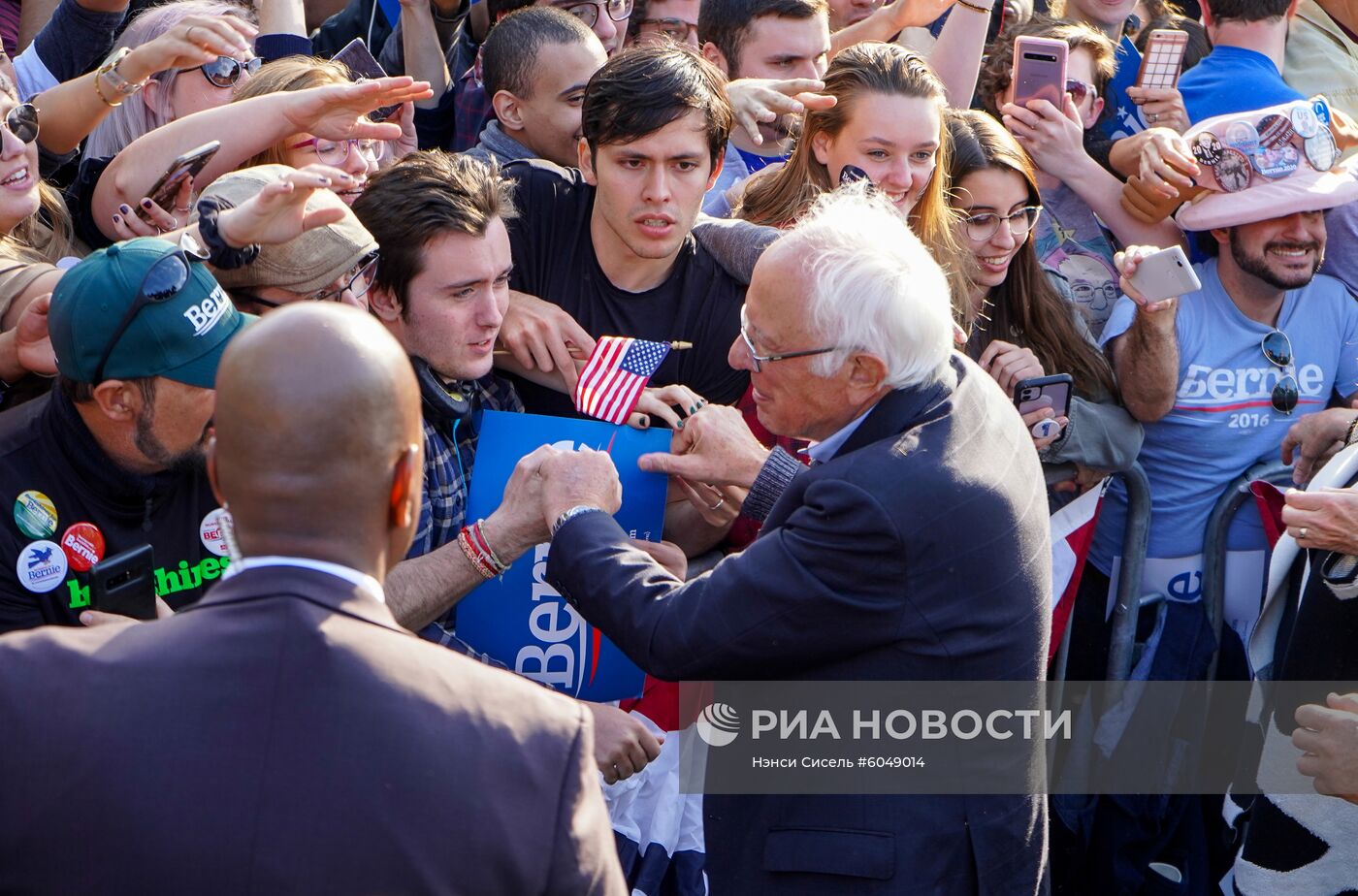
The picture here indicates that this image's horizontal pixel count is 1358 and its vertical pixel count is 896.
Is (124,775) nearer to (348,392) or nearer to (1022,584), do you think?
(348,392)

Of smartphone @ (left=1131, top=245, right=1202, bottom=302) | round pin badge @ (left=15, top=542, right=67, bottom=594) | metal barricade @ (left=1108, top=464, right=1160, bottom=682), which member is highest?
smartphone @ (left=1131, top=245, right=1202, bottom=302)

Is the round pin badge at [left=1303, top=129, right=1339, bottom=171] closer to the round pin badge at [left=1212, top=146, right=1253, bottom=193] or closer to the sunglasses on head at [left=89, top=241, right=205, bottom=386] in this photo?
the round pin badge at [left=1212, top=146, right=1253, bottom=193]

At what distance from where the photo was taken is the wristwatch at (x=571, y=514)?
9.96 ft

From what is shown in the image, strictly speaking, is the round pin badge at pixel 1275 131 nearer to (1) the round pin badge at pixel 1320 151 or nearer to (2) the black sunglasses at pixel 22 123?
(1) the round pin badge at pixel 1320 151

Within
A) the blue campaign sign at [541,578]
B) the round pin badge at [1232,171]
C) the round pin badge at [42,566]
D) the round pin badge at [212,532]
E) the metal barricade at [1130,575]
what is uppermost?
the round pin badge at [1232,171]

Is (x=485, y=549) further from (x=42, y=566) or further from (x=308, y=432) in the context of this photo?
(x=308, y=432)

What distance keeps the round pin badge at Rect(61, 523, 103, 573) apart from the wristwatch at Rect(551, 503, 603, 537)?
36.5 inches

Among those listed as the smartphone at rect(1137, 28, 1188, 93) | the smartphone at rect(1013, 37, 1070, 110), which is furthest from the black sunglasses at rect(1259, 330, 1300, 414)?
the smartphone at rect(1137, 28, 1188, 93)

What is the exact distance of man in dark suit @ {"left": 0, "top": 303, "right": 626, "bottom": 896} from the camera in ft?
5.49

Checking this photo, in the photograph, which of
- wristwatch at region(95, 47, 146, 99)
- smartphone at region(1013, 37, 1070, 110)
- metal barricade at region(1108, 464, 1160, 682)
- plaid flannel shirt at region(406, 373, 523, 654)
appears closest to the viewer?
plaid flannel shirt at region(406, 373, 523, 654)

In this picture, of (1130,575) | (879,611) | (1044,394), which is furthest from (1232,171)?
(879,611)

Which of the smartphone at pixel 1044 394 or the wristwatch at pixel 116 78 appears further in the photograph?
the smartphone at pixel 1044 394

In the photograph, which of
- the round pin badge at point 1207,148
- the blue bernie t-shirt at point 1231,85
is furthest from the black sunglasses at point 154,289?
the blue bernie t-shirt at point 1231,85

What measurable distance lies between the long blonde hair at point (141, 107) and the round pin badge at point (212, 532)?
1794mm
